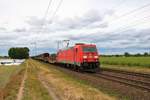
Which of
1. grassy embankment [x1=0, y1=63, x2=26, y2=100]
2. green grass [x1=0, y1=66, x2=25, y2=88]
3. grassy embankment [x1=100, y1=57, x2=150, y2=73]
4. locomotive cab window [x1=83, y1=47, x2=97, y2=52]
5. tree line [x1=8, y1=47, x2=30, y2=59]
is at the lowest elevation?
grassy embankment [x1=0, y1=63, x2=26, y2=100]

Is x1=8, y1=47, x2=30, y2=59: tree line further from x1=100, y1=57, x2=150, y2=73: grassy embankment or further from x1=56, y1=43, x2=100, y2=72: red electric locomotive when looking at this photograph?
x1=56, y1=43, x2=100, y2=72: red electric locomotive

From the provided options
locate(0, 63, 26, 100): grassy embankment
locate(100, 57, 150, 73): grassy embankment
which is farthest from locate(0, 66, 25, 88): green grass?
locate(100, 57, 150, 73): grassy embankment

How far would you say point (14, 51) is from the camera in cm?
16662

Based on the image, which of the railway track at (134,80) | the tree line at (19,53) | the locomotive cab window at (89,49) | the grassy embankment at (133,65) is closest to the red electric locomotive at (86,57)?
the locomotive cab window at (89,49)

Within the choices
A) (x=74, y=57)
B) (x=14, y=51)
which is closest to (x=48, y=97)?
(x=74, y=57)

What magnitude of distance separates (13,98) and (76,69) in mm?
23976

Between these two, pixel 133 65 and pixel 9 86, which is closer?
pixel 9 86

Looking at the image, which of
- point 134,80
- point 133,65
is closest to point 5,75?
point 134,80

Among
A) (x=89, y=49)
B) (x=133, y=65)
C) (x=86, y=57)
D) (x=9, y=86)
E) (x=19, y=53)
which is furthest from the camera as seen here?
(x=19, y=53)

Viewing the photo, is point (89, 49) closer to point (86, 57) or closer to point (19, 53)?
point (86, 57)

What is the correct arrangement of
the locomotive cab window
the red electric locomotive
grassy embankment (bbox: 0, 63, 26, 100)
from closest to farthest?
grassy embankment (bbox: 0, 63, 26, 100), the red electric locomotive, the locomotive cab window

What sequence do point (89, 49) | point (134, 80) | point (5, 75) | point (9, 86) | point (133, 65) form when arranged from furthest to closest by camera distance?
→ point (133, 65) → point (89, 49) → point (5, 75) → point (134, 80) → point (9, 86)

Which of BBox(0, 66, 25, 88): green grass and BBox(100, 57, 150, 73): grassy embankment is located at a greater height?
BBox(100, 57, 150, 73): grassy embankment

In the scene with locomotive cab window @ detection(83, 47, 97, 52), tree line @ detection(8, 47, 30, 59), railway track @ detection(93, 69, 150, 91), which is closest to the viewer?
railway track @ detection(93, 69, 150, 91)
